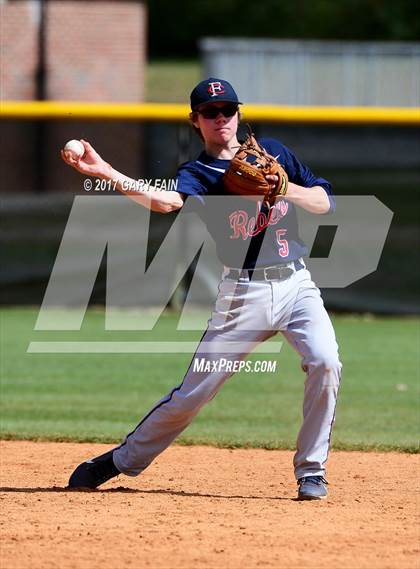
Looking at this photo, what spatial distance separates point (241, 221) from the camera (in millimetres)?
5598

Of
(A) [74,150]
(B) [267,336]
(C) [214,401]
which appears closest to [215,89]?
(A) [74,150]

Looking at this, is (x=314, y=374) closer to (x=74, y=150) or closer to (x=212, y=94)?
(x=212, y=94)

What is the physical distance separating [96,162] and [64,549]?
5.65 ft

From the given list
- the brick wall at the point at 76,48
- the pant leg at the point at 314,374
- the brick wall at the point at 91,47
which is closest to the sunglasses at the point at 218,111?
the pant leg at the point at 314,374

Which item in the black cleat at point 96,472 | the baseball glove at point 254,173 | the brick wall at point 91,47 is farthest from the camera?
the brick wall at point 91,47

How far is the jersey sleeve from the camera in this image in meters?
5.68

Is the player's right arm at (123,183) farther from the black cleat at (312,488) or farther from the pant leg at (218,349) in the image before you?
the black cleat at (312,488)

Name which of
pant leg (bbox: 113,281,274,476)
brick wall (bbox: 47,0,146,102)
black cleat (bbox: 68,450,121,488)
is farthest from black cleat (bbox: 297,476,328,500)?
brick wall (bbox: 47,0,146,102)

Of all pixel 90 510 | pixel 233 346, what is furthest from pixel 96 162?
pixel 90 510

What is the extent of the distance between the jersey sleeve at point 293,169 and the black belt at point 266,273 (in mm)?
368

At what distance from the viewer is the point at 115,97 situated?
21.1 meters

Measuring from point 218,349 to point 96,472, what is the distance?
36.9 inches

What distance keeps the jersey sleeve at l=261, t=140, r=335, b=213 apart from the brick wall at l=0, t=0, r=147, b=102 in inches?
595

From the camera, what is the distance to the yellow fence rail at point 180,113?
43.3 ft
